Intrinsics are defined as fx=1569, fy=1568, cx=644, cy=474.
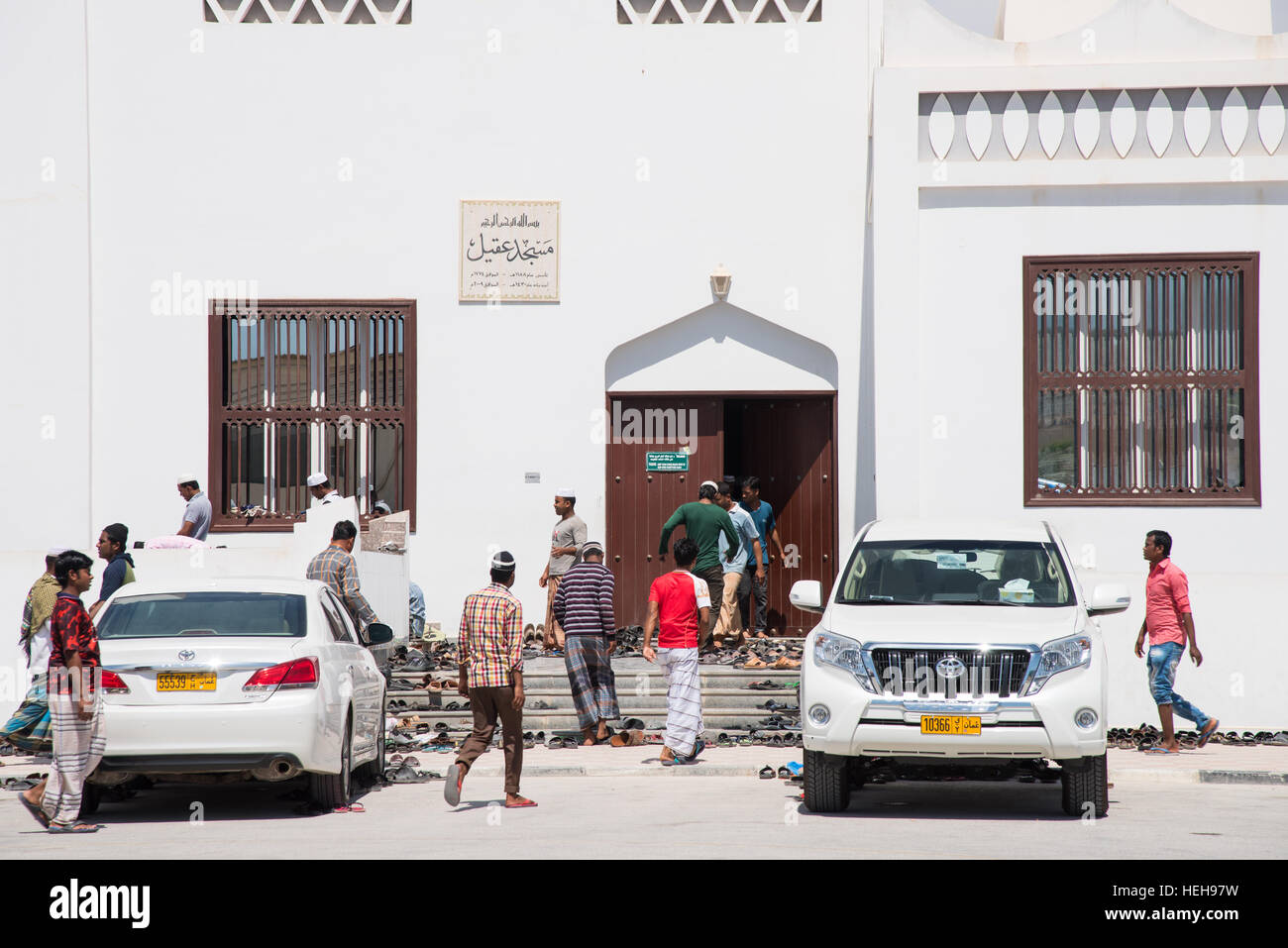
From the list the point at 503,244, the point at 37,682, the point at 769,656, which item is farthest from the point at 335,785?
the point at 503,244

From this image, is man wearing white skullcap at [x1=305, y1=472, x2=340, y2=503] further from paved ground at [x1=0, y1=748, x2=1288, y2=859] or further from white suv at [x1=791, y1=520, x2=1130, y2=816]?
white suv at [x1=791, y1=520, x2=1130, y2=816]

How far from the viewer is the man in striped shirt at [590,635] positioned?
1352 centimetres

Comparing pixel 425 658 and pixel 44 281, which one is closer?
pixel 425 658

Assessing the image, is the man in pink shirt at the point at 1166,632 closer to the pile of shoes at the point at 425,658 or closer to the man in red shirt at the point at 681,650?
the man in red shirt at the point at 681,650

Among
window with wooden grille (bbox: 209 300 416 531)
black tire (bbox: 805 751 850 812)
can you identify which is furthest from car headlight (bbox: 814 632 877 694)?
window with wooden grille (bbox: 209 300 416 531)

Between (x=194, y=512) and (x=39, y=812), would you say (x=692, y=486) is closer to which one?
(x=194, y=512)

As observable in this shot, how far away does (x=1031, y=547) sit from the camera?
10672 millimetres

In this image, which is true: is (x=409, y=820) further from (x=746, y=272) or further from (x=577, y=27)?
(x=577, y=27)

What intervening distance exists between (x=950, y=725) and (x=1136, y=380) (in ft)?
25.4

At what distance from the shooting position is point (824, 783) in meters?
9.77

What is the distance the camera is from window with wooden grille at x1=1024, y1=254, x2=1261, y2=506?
15.9m

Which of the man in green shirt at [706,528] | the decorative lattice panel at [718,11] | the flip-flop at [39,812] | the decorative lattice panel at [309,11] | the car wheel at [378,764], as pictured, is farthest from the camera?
the decorative lattice panel at [718,11]

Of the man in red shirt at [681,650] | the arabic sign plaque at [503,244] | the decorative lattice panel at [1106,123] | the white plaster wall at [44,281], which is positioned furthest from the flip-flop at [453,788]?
the decorative lattice panel at [1106,123]

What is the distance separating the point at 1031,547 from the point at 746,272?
25.0 ft
